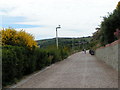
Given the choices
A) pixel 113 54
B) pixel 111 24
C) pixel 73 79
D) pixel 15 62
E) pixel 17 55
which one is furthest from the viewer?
pixel 111 24

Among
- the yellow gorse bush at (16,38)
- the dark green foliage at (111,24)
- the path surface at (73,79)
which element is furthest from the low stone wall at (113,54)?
the yellow gorse bush at (16,38)

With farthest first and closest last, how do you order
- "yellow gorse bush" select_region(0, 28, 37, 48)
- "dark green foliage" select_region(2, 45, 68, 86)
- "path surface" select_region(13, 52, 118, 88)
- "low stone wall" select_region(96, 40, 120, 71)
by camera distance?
1. "yellow gorse bush" select_region(0, 28, 37, 48)
2. "low stone wall" select_region(96, 40, 120, 71)
3. "dark green foliage" select_region(2, 45, 68, 86)
4. "path surface" select_region(13, 52, 118, 88)

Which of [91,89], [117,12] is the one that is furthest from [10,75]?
[117,12]

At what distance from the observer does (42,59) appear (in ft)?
64.4

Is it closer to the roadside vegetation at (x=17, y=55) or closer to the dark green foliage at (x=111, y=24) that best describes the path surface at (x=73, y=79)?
the roadside vegetation at (x=17, y=55)

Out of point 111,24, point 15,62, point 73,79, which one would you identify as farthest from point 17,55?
point 111,24

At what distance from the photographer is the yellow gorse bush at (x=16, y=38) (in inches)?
657

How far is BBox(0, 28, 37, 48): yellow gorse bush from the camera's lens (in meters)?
16.7

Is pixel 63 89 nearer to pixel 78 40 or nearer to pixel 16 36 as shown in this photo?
pixel 16 36

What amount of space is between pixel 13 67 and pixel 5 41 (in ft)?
18.4

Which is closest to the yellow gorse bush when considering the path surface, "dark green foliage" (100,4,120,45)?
the path surface

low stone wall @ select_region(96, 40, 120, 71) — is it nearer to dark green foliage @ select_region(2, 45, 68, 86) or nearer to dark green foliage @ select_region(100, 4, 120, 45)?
dark green foliage @ select_region(100, 4, 120, 45)

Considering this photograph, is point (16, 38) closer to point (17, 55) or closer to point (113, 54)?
point (17, 55)

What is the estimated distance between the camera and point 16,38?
1692 cm
